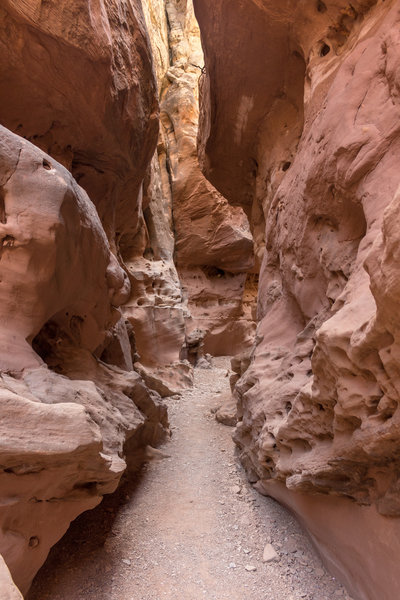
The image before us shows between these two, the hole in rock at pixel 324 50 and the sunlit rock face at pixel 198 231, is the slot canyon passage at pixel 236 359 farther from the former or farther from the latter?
the sunlit rock face at pixel 198 231

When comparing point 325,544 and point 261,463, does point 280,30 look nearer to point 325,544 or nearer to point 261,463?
point 261,463

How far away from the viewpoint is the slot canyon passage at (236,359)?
6.73 ft

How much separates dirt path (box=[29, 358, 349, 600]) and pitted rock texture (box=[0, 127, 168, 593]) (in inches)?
21.0

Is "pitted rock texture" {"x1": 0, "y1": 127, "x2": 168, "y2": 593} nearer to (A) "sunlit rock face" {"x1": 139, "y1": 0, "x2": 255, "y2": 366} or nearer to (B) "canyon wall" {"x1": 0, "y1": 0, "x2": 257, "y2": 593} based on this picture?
(B) "canyon wall" {"x1": 0, "y1": 0, "x2": 257, "y2": 593}

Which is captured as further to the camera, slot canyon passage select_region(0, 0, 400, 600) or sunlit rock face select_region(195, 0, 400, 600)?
slot canyon passage select_region(0, 0, 400, 600)

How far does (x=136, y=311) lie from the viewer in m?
10.4

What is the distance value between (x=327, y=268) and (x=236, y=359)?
4.13 meters

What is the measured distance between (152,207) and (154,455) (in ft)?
30.8

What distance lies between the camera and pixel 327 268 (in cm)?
321

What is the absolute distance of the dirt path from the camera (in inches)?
100

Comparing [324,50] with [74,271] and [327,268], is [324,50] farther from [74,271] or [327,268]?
[74,271]

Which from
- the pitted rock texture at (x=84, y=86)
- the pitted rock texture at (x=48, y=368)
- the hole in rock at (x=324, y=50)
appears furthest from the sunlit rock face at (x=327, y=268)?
the pitted rock texture at (x=84, y=86)

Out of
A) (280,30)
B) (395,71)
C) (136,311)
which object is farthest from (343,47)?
(136,311)

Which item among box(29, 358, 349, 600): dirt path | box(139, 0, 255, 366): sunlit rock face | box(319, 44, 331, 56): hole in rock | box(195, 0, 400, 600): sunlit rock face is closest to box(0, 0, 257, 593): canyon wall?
box(29, 358, 349, 600): dirt path
